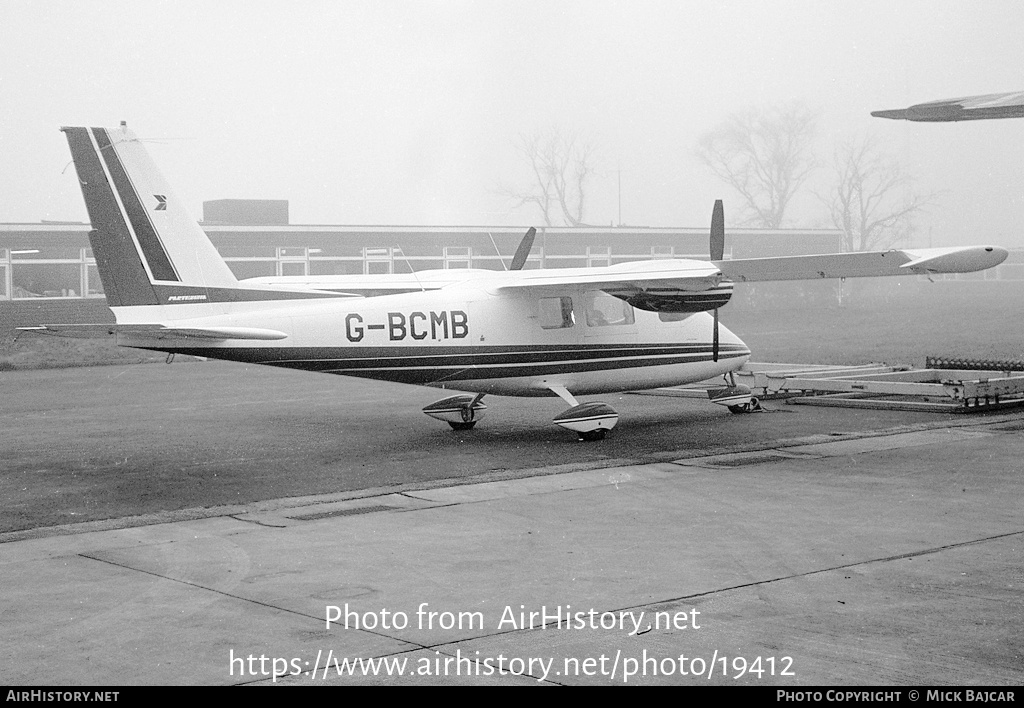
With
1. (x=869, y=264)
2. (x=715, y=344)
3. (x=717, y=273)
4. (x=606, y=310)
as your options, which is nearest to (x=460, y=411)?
(x=606, y=310)

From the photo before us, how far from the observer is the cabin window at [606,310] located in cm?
1681

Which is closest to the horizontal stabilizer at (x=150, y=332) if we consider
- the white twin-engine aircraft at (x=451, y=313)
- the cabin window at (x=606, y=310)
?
the white twin-engine aircraft at (x=451, y=313)

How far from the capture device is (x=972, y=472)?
12.4 metres

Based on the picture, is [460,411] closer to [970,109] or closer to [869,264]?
[869,264]

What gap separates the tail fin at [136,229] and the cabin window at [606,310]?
221 inches

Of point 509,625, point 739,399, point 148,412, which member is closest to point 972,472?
point 739,399

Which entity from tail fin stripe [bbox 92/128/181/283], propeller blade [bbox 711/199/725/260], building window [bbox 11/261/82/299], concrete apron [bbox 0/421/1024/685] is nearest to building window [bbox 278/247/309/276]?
building window [bbox 11/261/82/299]

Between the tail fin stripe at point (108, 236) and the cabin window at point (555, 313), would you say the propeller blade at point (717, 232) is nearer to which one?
the cabin window at point (555, 313)

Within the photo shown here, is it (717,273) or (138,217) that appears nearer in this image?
(138,217)

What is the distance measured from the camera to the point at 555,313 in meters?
16.6

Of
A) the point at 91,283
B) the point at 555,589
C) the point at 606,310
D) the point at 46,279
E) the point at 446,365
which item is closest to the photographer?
the point at 555,589

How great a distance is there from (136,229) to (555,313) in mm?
6176

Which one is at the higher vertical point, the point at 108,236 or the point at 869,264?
the point at 108,236

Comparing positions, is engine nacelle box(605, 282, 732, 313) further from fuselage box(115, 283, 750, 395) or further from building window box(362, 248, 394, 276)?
building window box(362, 248, 394, 276)
